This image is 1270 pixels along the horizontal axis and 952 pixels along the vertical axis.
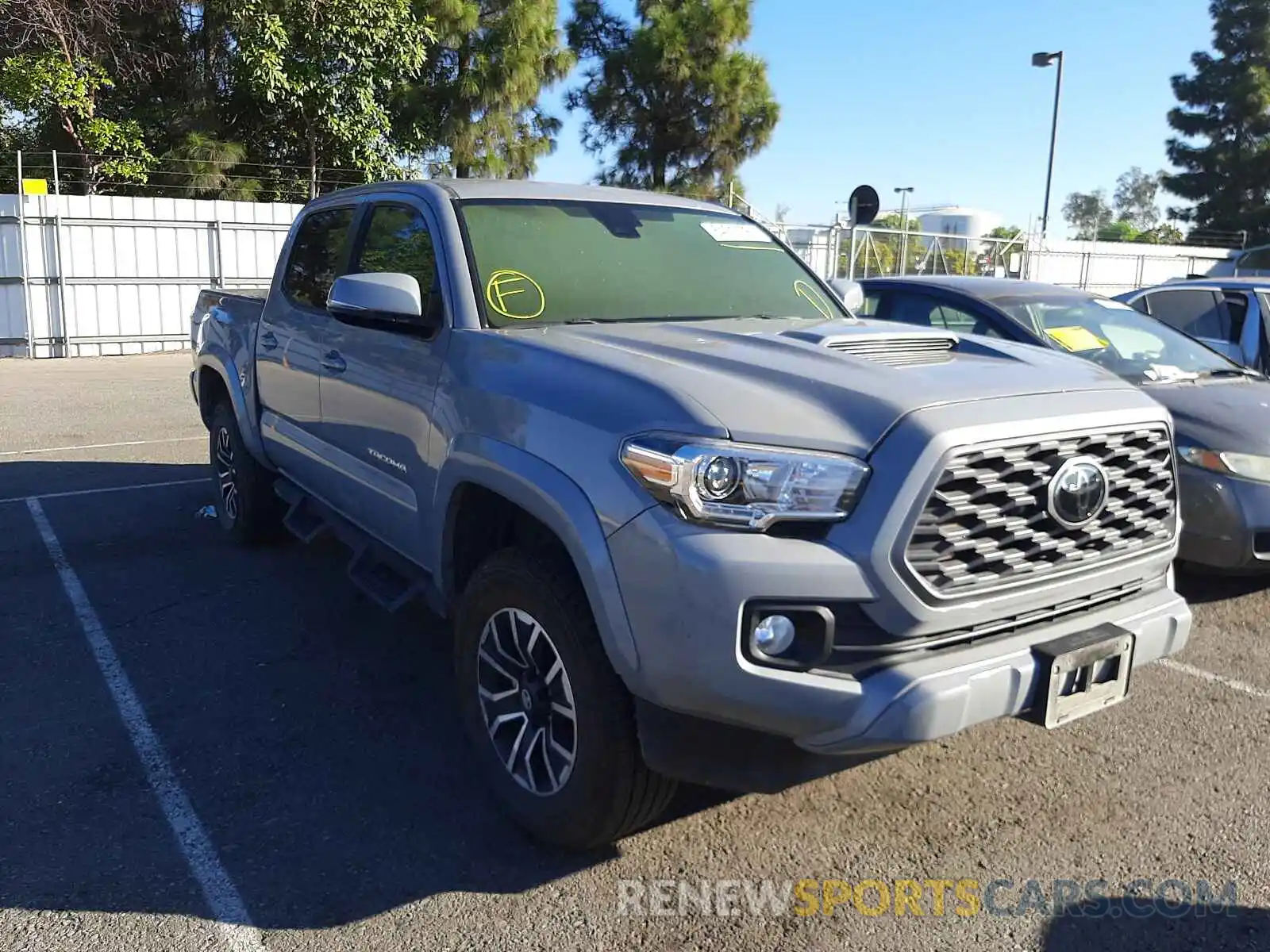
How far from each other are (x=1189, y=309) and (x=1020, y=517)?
21.7 ft

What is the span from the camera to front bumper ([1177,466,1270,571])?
5.00 m

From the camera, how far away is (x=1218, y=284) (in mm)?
8219

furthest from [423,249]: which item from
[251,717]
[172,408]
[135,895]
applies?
[172,408]

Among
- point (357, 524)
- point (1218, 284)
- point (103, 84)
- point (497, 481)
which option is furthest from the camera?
point (103, 84)

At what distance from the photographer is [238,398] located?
18.9ft

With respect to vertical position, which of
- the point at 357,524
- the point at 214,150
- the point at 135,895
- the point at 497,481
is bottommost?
the point at 135,895

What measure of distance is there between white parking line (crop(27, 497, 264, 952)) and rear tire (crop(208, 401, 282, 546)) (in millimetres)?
949

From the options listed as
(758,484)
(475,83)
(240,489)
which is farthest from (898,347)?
(475,83)

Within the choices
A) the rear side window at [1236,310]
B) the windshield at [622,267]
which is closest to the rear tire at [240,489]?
the windshield at [622,267]

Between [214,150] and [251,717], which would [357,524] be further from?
[214,150]

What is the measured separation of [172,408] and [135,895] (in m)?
9.28

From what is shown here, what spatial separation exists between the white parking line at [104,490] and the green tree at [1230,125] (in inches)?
1686

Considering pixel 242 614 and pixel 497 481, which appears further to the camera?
pixel 242 614

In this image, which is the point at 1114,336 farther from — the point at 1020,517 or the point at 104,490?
the point at 104,490
